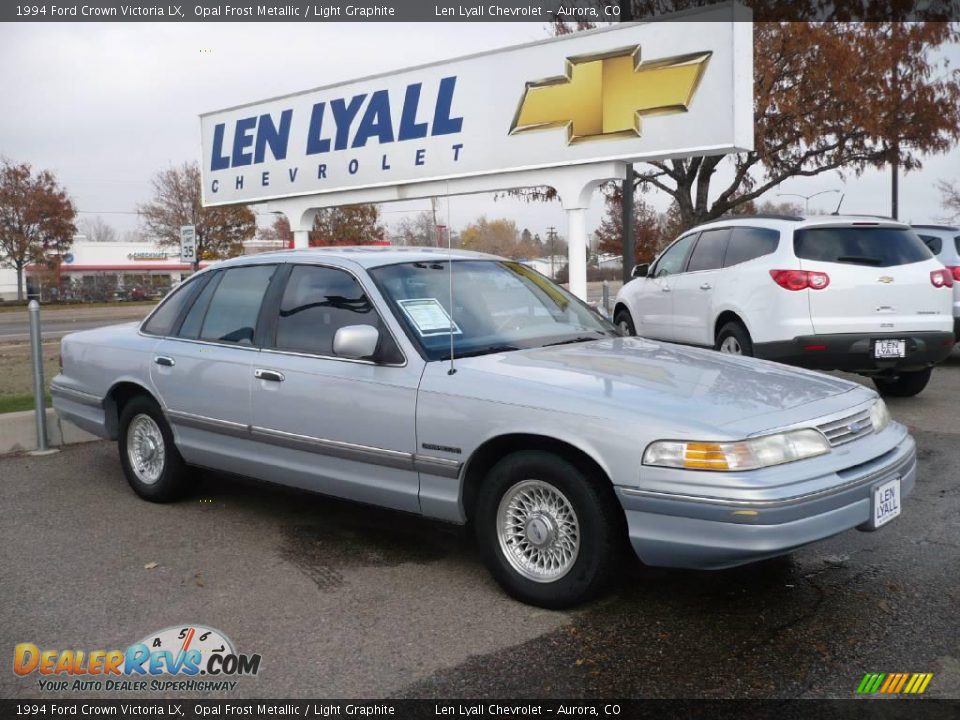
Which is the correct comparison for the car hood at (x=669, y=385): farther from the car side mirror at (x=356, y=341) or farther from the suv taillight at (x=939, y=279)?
the suv taillight at (x=939, y=279)

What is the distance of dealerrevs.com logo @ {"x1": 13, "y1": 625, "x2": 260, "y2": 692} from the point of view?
10.9 feet

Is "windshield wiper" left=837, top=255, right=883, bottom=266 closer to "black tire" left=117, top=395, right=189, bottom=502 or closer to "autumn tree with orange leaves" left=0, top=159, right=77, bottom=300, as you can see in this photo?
"black tire" left=117, top=395, right=189, bottom=502

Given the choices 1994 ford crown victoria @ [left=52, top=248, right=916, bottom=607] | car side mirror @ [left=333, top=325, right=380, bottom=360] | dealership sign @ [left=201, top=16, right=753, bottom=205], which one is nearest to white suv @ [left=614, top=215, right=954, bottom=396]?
dealership sign @ [left=201, top=16, right=753, bottom=205]

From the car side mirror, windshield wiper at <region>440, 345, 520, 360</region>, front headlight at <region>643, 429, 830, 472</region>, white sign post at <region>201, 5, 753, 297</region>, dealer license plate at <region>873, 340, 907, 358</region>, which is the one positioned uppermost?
white sign post at <region>201, 5, 753, 297</region>

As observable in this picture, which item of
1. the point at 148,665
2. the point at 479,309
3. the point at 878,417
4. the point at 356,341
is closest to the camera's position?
the point at 148,665

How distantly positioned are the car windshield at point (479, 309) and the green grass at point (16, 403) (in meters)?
5.13

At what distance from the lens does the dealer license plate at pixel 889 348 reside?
25.4 ft

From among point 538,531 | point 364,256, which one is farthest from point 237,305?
point 538,531

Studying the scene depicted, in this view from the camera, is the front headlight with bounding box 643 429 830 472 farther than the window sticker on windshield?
No

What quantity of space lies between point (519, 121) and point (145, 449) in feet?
21.8

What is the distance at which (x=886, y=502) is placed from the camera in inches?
148

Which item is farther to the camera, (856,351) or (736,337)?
(736,337)

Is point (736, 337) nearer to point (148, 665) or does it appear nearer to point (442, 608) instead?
point (442, 608)

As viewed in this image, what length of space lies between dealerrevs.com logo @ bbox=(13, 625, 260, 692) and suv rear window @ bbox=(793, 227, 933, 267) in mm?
6151
